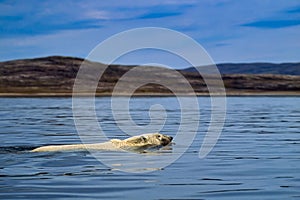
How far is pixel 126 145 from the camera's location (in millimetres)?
20656

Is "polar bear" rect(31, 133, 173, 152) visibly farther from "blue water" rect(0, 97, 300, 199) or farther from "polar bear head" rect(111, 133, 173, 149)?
"blue water" rect(0, 97, 300, 199)

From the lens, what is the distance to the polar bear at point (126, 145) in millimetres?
19384

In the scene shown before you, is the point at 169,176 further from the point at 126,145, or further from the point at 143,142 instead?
the point at 143,142

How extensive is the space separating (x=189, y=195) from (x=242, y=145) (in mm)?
10187

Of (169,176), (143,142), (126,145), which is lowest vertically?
(169,176)

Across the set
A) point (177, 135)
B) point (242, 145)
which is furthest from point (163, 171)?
point (177, 135)

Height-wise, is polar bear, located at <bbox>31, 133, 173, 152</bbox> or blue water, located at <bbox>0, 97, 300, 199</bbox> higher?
polar bear, located at <bbox>31, 133, 173, 152</bbox>

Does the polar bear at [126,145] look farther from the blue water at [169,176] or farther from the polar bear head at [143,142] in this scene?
the blue water at [169,176]

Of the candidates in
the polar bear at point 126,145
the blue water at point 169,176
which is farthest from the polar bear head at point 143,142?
the blue water at point 169,176

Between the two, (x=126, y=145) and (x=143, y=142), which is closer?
(x=126, y=145)

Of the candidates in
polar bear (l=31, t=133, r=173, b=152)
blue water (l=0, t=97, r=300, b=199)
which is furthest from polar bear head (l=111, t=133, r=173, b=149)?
blue water (l=0, t=97, r=300, b=199)

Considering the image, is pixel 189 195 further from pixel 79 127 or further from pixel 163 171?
pixel 79 127

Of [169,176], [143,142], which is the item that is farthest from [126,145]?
[169,176]

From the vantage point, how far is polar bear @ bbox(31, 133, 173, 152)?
19.4 m
